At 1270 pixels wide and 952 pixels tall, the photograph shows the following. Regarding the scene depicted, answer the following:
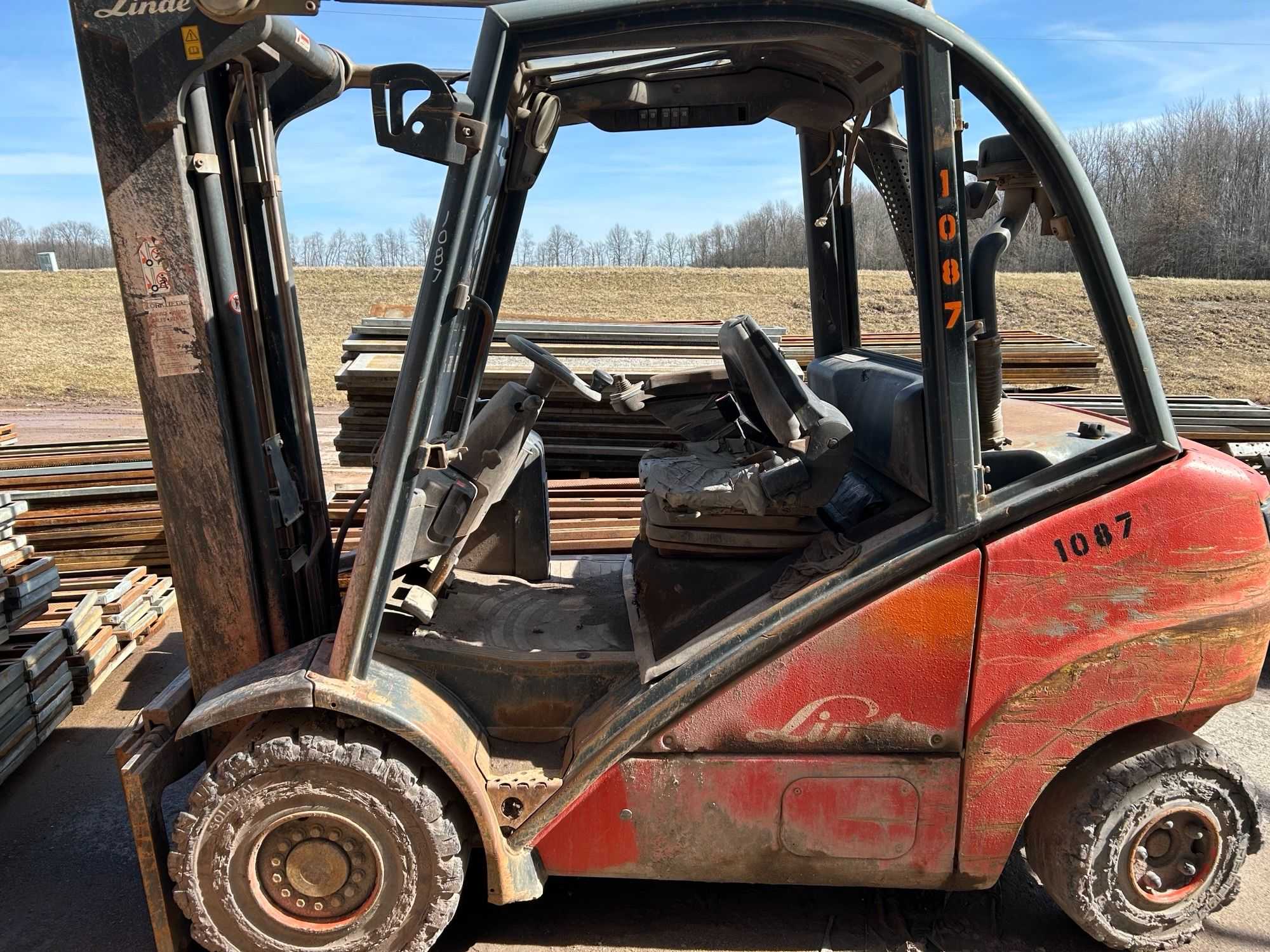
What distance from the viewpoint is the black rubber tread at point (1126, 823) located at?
282cm

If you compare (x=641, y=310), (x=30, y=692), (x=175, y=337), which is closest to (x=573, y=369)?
(x=30, y=692)

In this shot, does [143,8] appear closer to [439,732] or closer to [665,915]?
[439,732]

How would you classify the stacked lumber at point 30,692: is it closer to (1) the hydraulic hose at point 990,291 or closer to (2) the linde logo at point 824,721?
(2) the linde logo at point 824,721

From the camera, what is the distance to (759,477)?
2.78m

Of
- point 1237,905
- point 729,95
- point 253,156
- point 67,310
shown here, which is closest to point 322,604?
point 253,156

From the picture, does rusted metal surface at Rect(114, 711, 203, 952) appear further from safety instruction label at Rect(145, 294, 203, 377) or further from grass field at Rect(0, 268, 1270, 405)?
grass field at Rect(0, 268, 1270, 405)

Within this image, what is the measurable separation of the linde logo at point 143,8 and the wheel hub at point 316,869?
7.50 ft

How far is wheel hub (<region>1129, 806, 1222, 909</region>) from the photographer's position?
2898mm

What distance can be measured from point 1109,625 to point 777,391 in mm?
1137

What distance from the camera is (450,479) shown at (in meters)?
2.82

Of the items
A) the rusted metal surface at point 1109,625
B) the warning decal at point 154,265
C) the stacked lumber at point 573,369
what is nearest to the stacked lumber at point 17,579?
the stacked lumber at point 573,369

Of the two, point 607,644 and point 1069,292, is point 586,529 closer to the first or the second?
point 607,644

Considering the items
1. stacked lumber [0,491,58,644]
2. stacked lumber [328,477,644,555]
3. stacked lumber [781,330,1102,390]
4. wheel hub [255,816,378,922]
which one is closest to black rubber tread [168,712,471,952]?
wheel hub [255,816,378,922]

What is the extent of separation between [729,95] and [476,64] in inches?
45.4
